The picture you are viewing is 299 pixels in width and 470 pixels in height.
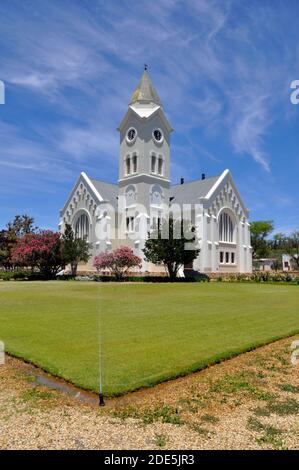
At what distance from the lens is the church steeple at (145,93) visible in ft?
175

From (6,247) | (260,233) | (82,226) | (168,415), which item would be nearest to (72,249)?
(82,226)

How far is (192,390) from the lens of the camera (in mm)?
6297

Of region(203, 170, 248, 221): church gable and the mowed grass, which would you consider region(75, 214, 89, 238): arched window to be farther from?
the mowed grass

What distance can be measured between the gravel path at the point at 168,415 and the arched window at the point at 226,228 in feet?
152

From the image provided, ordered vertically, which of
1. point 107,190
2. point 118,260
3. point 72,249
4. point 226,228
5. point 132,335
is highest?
point 107,190

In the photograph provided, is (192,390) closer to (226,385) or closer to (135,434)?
(226,385)

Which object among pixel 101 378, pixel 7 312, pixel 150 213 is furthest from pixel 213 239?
pixel 101 378

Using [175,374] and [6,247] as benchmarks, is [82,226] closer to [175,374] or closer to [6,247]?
[6,247]

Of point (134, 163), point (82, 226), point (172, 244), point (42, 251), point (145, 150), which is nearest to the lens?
point (172, 244)

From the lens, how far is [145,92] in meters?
53.7

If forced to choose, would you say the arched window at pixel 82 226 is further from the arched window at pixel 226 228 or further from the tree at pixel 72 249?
the arched window at pixel 226 228

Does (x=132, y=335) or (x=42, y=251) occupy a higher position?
(x=42, y=251)

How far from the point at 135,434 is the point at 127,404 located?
42.5 inches

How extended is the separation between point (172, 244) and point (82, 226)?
22.3m
